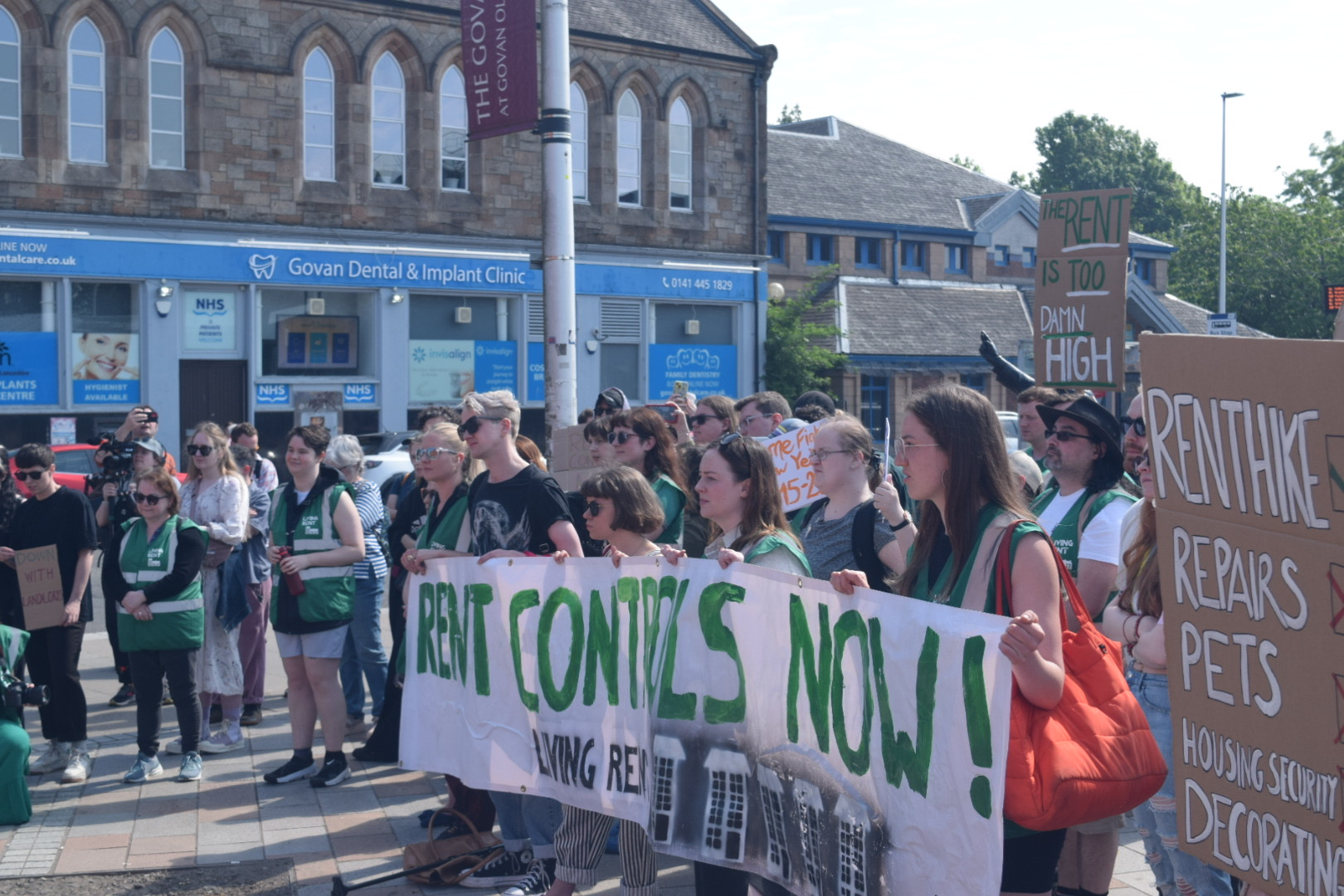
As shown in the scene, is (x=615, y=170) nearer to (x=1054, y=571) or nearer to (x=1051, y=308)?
(x=1051, y=308)

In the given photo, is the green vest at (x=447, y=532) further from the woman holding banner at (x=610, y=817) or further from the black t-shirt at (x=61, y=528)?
the black t-shirt at (x=61, y=528)

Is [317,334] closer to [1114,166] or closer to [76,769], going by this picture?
[76,769]

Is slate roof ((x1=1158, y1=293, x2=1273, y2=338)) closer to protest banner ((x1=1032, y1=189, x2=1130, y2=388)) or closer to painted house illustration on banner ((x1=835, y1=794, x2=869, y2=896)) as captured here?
protest banner ((x1=1032, y1=189, x2=1130, y2=388))

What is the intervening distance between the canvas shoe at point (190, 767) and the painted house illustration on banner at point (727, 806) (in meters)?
3.80

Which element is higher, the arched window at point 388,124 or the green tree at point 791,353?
the arched window at point 388,124

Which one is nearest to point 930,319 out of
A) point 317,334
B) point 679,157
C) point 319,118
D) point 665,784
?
point 679,157

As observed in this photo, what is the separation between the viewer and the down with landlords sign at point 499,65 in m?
11.6

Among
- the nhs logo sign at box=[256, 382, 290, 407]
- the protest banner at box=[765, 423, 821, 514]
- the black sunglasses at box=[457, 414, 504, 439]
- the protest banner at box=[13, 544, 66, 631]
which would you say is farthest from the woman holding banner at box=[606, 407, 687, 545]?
the nhs logo sign at box=[256, 382, 290, 407]

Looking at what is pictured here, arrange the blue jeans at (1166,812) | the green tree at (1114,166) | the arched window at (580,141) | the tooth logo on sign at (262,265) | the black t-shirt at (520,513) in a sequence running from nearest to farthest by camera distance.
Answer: the blue jeans at (1166,812), the black t-shirt at (520,513), the tooth logo on sign at (262,265), the arched window at (580,141), the green tree at (1114,166)

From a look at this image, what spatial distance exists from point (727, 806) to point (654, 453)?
7.69ft

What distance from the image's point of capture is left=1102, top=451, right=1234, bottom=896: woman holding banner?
155 inches

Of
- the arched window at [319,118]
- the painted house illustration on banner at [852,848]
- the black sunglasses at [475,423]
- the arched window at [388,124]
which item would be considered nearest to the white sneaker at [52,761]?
the black sunglasses at [475,423]

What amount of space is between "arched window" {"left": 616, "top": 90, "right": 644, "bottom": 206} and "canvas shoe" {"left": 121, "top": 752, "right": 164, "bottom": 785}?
21793 millimetres

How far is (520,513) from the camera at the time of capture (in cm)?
568
